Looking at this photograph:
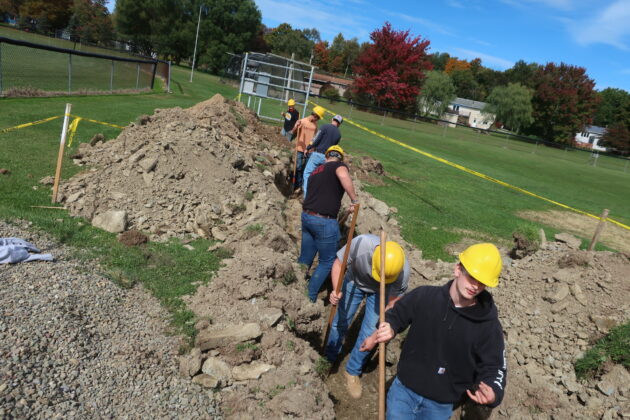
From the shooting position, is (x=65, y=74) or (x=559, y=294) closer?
(x=559, y=294)

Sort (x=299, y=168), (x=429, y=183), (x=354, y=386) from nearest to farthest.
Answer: (x=354, y=386) → (x=299, y=168) → (x=429, y=183)

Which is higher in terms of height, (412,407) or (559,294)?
(559,294)

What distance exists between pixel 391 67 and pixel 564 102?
24139 millimetres

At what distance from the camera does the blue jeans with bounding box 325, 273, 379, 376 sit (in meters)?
4.42

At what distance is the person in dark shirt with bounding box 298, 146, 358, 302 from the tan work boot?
43.6 inches

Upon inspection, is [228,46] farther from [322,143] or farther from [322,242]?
[322,242]

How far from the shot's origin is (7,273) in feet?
13.8

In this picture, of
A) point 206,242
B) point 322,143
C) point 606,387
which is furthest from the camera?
point 322,143

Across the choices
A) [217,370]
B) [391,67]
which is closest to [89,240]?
[217,370]

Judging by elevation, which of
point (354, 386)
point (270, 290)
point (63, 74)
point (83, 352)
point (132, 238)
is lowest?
point (354, 386)

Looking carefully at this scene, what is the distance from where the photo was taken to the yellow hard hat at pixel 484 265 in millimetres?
2869

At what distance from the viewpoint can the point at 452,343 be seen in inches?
119

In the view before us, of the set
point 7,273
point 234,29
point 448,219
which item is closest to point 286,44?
point 234,29

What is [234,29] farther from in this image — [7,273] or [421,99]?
[7,273]
